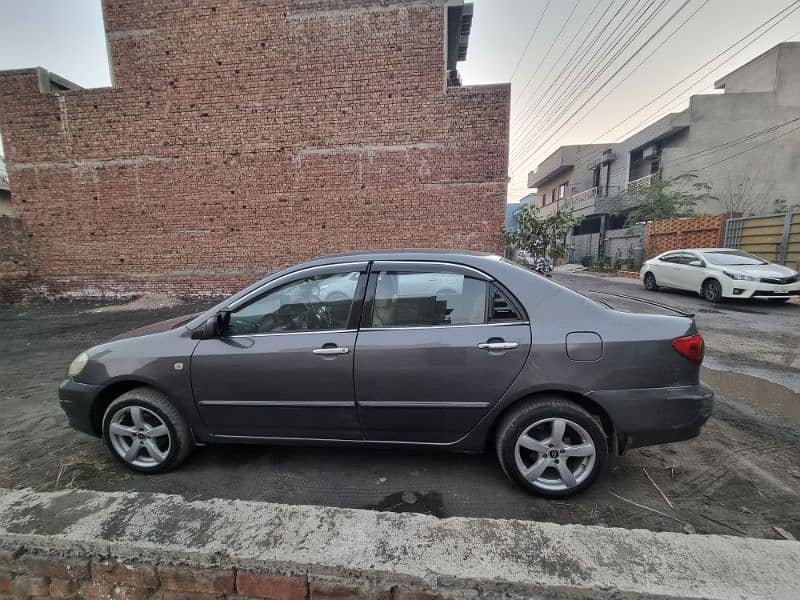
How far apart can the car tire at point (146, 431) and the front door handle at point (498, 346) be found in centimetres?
208

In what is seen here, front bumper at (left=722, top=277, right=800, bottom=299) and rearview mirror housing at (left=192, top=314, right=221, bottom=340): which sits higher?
rearview mirror housing at (left=192, top=314, right=221, bottom=340)

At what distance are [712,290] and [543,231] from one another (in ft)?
16.5

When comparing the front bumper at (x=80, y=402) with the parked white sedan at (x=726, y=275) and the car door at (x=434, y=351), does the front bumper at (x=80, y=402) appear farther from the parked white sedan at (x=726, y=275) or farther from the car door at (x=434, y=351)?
the parked white sedan at (x=726, y=275)

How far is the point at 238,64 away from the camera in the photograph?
8281 mm

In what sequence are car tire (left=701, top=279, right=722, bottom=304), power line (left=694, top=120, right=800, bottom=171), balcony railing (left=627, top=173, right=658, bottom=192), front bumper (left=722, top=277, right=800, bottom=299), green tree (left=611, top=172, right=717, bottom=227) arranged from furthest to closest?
balcony railing (left=627, top=173, right=658, bottom=192)
power line (left=694, top=120, right=800, bottom=171)
green tree (left=611, top=172, right=717, bottom=227)
car tire (left=701, top=279, right=722, bottom=304)
front bumper (left=722, top=277, right=800, bottom=299)

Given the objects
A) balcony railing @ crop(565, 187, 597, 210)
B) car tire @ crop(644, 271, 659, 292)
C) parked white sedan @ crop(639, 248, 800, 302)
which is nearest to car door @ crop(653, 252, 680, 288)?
parked white sedan @ crop(639, 248, 800, 302)

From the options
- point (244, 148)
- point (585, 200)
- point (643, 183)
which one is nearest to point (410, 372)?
point (244, 148)

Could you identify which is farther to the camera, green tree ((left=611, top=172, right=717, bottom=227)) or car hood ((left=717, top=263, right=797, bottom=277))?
green tree ((left=611, top=172, right=717, bottom=227))

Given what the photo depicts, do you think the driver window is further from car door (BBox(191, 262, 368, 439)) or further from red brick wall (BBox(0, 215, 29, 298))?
red brick wall (BBox(0, 215, 29, 298))

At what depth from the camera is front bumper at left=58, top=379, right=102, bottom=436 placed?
2439 mm

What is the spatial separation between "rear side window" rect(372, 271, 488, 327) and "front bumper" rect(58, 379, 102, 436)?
6.77 feet

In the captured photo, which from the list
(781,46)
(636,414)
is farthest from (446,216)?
(781,46)

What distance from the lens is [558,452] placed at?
6.82ft

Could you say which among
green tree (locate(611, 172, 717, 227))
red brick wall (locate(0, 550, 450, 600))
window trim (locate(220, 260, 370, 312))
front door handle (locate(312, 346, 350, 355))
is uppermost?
green tree (locate(611, 172, 717, 227))
